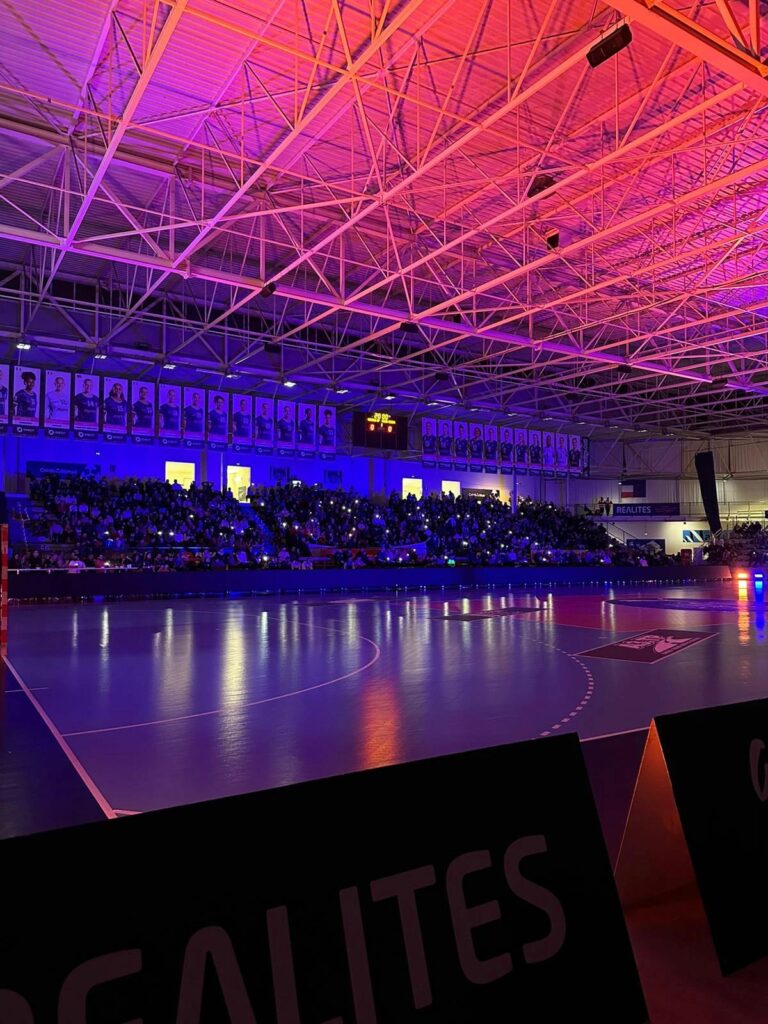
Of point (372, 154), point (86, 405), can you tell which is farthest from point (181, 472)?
point (372, 154)

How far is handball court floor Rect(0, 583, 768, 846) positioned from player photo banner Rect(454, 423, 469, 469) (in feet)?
64.3

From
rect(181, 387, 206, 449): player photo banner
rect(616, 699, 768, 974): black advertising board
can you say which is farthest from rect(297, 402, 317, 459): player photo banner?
rect(616, 699, 768, 974): black advertising board

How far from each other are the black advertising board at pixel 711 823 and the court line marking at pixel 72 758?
10.1 ft

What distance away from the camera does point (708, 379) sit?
95.1ft

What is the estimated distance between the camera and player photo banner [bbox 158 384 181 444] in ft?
88.2

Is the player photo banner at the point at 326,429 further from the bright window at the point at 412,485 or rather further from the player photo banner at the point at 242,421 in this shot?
the bright window at the point at 412,485

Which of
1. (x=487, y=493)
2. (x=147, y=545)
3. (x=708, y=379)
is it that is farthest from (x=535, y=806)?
(x=487, y=493)

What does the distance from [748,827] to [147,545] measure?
2517 cm

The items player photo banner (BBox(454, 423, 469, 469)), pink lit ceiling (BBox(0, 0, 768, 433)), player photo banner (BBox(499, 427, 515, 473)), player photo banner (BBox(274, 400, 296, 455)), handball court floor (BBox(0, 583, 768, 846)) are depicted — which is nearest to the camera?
handball court floor (BBox(0, 583, 768, 846))

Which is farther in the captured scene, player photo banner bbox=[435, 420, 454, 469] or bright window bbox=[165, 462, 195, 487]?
player photo banner bbox=[435, 420, 454, 469]

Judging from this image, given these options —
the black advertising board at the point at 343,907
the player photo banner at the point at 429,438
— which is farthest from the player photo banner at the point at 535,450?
the black advertising board at the point at 343,907

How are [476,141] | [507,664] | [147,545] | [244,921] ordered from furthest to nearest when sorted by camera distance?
[147,545]
[476,141]
[507,664]
[244,921]

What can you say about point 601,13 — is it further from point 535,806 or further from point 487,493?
point 487,493

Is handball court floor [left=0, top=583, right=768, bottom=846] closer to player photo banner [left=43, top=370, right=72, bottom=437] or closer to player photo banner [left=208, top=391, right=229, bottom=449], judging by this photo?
player photo banner [left=43, top=370, right=72, bottom=437]
